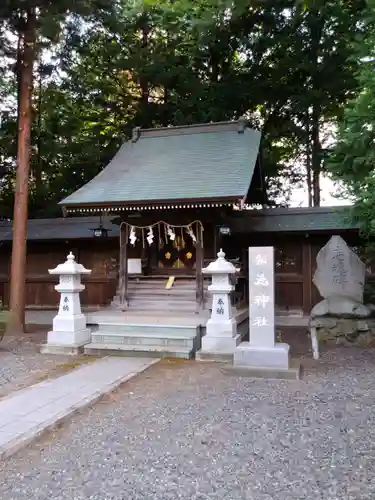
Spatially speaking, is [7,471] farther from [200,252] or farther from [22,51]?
[22,51]

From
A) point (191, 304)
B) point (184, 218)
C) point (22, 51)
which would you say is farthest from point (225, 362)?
point (22, 51)

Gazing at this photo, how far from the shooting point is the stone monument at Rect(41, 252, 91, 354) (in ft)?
26.4

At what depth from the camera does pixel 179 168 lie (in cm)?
1152

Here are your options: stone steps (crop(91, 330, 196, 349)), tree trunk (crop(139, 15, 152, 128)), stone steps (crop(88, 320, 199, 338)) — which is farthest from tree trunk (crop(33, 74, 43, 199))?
stone steps (crop(91, 330, 196, 349))

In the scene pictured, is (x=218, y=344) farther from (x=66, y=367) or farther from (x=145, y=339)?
(x=66, y=367)

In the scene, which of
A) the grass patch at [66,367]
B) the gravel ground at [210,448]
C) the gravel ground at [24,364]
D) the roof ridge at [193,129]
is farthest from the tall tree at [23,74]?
the gravel ground at [210,448]

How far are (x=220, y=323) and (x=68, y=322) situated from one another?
2.92 meters

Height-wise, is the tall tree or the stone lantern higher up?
the tall tree

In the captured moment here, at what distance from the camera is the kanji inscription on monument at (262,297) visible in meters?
6.66

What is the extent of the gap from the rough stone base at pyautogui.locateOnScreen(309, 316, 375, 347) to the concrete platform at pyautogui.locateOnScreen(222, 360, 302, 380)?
2495 mm

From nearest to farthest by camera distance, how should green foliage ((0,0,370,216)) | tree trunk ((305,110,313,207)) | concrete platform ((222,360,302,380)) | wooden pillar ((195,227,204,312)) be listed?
concrete platform ((222,360,302,380)), wooden pillar ((195,227,204,312)), green foliage ((0,0,370,216)), tree trunk ((305,110,313,207))

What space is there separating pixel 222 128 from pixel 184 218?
4.28 meters

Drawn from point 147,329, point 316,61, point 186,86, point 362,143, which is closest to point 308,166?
point 316,61

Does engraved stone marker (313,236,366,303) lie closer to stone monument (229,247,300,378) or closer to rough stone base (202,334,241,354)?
rough stone base (202,334,241,354)
